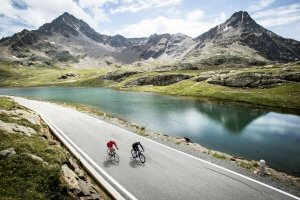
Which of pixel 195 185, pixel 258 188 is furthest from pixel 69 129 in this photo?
pixel 258 188

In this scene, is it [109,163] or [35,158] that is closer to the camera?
[35,158]

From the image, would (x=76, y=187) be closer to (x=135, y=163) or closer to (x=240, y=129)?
(x=135, y=163)

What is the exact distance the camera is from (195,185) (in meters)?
20.0

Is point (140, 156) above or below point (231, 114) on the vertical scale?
above

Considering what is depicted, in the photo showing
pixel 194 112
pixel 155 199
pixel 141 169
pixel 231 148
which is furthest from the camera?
pixel 194 112

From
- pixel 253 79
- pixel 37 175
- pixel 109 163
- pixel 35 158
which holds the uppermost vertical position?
pixel 35 158

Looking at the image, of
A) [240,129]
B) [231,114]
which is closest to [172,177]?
[240,129]

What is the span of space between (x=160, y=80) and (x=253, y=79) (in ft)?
251

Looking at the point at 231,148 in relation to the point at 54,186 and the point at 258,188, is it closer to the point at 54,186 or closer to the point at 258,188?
the point at 258,188

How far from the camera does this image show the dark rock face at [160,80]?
572 ft

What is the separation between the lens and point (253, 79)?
11719cm

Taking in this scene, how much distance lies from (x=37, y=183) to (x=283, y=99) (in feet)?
291

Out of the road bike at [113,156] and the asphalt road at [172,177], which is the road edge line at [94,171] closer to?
the asphalt road at [172,177]

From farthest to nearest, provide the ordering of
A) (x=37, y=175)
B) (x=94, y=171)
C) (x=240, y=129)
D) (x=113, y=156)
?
1. (x=240, y=129)
2. (x=113, y=156)
3. (x=94, y=171)
4. (x=37, y=175)
